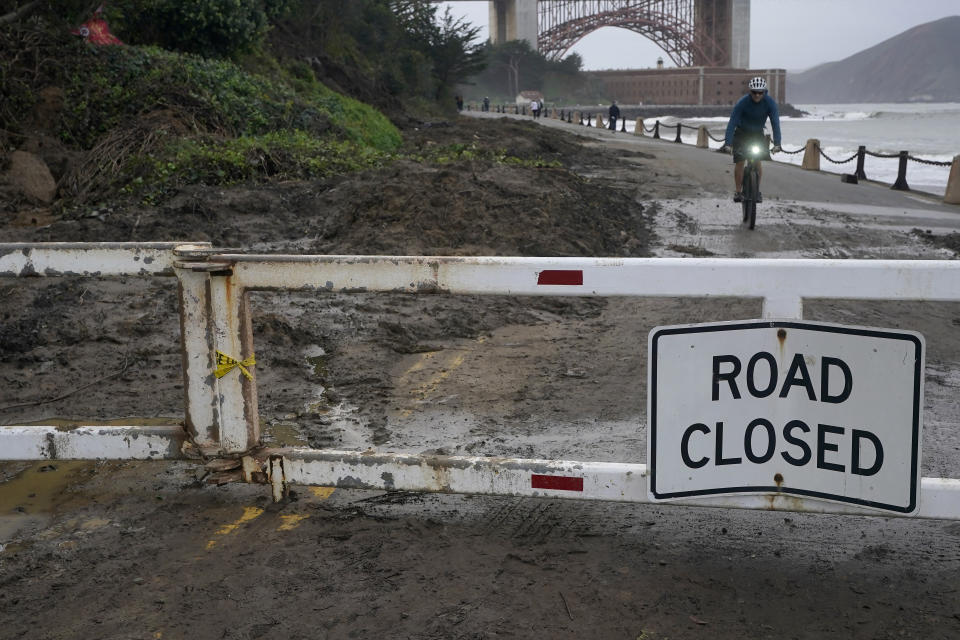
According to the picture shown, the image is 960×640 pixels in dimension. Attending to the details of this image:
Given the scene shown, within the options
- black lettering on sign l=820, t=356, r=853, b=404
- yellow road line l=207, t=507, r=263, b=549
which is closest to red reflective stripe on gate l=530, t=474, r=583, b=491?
black lettering on sign l=820, t=356, r=853, b=404

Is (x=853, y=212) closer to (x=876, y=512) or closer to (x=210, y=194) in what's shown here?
(x=210, y=194)

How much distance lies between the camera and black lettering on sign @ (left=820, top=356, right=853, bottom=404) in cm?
354

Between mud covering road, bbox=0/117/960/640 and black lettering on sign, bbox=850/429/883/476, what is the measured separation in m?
0.43

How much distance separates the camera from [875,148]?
7262 cm

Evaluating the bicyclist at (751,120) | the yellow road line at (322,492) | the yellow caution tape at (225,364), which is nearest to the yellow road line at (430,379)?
the yellow road line at (322,492)

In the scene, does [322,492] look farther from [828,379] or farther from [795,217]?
[795,217]

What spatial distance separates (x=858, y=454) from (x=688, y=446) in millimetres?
630

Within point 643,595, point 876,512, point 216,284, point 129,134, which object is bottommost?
point 643,595

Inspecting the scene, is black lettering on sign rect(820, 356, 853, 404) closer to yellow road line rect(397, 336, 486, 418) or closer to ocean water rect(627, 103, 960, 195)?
yellow road line rect(397, 336, 486, 418)

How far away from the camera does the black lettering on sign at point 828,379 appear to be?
3.54 meters

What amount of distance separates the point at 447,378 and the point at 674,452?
3241 mm

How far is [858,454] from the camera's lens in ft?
11.7

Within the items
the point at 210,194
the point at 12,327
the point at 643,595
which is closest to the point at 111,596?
the point at 643,595

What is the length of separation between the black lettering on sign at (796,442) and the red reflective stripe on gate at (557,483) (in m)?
0.84
